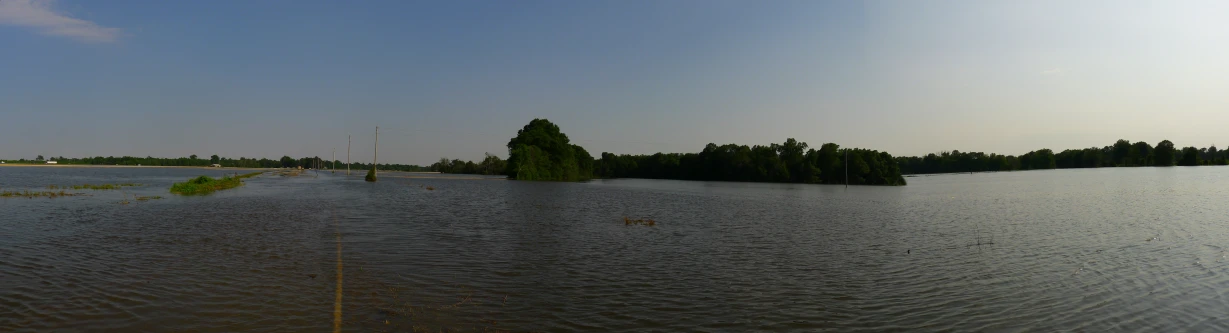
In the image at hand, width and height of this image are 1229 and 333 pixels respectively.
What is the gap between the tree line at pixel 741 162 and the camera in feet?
359

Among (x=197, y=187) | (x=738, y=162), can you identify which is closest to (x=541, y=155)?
(x=738, y=162)

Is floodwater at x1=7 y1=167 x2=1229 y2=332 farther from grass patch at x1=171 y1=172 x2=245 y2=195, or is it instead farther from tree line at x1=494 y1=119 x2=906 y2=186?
tree line at x1=494 y1=119 x2=906 y2=186

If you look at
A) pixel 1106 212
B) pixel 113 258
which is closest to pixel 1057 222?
pixel 1106 212

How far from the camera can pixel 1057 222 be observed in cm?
2589

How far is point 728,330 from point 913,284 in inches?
229

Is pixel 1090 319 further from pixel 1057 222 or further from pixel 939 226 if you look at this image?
pixel 1057 222

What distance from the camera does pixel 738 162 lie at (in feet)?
445

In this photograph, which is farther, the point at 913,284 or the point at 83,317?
the point at 913,284

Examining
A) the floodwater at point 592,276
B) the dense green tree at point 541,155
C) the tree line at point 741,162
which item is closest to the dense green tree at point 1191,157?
the tree line at point 741,162

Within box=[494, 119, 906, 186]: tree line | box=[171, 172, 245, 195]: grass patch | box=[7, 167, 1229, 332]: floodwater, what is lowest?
box=[7, 167, 1229, 332]: floodwater

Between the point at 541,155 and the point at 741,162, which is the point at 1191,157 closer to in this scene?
the point at 741,162

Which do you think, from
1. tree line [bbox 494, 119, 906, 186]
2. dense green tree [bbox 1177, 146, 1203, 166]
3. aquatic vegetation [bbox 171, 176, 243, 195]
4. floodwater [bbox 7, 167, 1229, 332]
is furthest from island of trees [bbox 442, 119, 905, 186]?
dense green tree [bbox 1177, 146, 1203, 166]

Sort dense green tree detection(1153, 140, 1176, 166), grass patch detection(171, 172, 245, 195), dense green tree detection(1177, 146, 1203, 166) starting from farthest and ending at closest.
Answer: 1. dense green tree detection(1153, 140, 1176, 166)
2. dense green tree detection(1177, 146, 1203, 166)
3. grass patch detection(171, 172, 245, 195)

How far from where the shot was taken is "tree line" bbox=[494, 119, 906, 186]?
109500 mm
